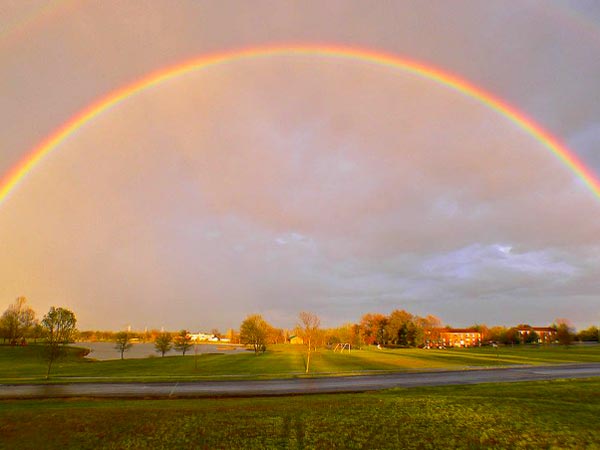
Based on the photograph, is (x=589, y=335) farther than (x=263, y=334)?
Yes

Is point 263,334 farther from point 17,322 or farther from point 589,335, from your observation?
point 589,335

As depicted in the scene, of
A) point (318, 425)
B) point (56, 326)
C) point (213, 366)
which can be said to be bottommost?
point (213, 366)

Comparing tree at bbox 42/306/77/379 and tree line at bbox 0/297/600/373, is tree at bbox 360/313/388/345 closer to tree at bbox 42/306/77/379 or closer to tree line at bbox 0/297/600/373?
tree line at bbox 0/297/600/373

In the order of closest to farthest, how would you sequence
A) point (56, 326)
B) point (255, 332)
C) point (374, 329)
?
point (56, 326) < point (255, 332) < point (374, 329)

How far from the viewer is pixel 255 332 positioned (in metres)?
104

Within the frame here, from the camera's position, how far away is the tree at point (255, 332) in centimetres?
10369

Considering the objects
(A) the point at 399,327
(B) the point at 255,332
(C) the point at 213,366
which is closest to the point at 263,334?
(B) the point at 255,332

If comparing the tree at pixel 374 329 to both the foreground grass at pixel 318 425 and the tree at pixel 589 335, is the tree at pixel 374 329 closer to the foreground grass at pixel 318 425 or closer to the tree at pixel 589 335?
the tree at pixel 589 335

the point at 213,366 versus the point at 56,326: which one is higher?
the point at 56,326

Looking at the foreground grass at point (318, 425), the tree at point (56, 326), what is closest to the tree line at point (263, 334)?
the tree at point (56, 326)

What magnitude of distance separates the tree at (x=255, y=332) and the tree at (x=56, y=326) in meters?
56.9

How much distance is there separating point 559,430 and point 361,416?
8158 millimetres

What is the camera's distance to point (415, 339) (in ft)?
497

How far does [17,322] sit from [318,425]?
143m
